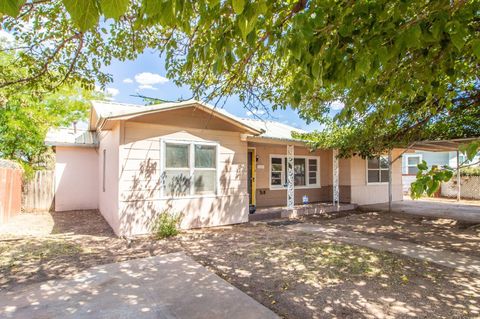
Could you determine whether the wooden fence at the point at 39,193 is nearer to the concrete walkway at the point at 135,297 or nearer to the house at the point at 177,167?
the house at the point at 177,167

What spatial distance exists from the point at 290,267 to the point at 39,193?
35.8 feet

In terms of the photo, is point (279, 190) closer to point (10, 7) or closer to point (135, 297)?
point (135, 297)

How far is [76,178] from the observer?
11.7 meters

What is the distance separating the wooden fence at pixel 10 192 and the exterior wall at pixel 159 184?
4.30m

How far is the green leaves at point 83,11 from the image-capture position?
1.19 m

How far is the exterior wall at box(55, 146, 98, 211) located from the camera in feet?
37.2

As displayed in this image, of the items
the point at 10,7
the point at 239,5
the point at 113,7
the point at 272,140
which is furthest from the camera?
the point at 272,140

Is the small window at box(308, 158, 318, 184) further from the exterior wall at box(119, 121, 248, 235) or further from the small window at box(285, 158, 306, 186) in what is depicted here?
the exterior wall at box(119, 121, 248, 235)

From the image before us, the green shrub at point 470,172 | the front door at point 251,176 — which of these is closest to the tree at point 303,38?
the front door at point 251,176

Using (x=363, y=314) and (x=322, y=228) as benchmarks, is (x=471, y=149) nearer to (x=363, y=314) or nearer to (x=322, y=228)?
(x=363, y=314)

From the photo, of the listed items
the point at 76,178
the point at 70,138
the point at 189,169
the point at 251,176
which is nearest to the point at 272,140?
the point at 251,176

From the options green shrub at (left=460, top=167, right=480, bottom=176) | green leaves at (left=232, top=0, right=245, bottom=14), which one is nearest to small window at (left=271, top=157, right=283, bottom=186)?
green leaves at (left=232, top=0, right=245, bottom=14)

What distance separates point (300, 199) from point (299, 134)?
3049 millimetres

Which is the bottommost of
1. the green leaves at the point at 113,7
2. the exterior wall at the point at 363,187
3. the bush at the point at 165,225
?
the bush at the point at 165,225
